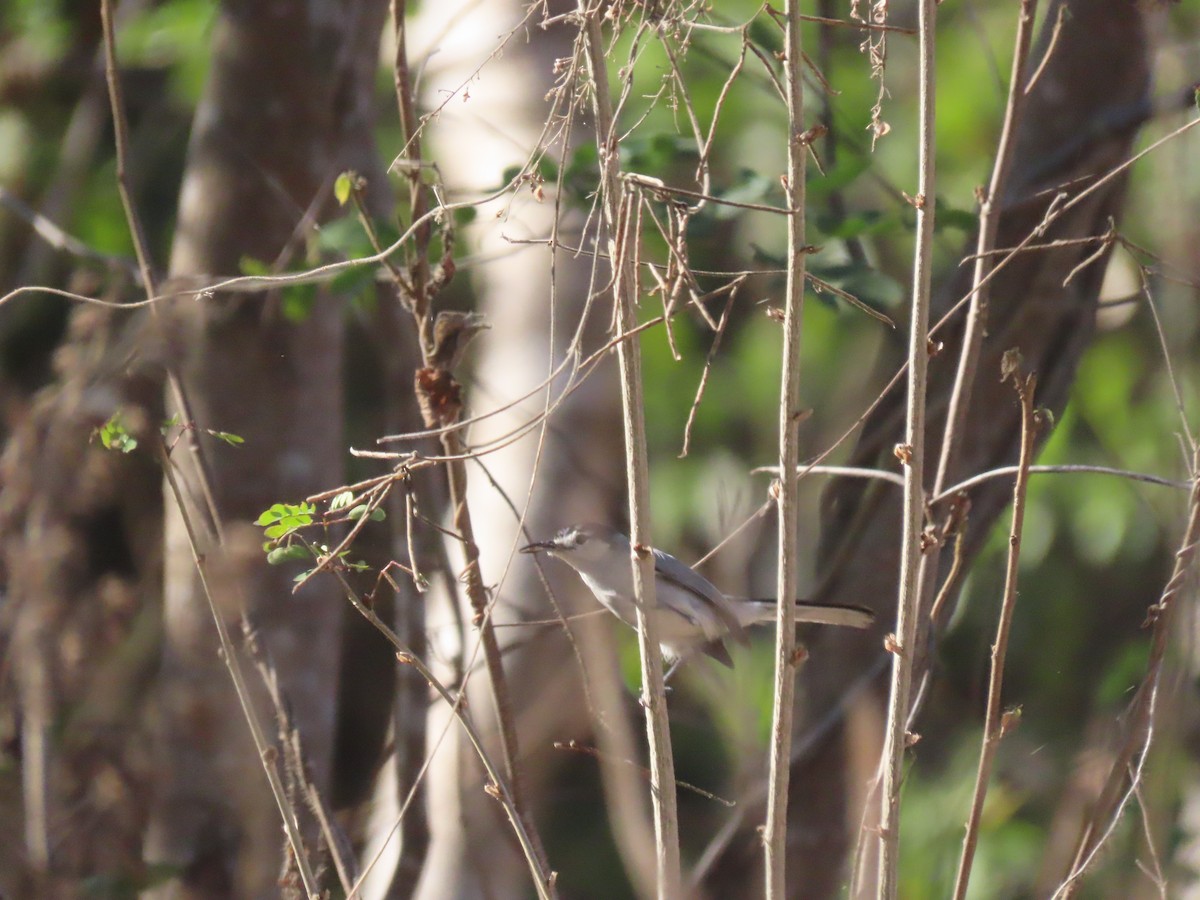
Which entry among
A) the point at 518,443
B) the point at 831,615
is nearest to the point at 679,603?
the point at 831,615

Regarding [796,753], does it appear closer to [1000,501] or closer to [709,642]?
[709,642]

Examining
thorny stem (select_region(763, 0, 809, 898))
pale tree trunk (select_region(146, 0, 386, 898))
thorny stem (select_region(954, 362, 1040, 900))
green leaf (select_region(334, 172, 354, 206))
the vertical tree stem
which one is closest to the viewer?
thorny stem (select_region(763, 0, 809, 898))

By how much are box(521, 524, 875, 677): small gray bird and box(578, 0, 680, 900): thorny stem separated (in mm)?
1252

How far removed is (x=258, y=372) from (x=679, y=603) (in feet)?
4.45

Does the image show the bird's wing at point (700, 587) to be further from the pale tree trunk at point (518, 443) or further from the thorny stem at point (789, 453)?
the thorny stem at point (789, 453)

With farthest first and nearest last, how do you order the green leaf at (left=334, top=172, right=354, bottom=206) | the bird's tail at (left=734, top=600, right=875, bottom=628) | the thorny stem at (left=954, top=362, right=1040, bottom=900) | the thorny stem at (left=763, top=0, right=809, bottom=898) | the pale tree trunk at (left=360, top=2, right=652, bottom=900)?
the pale tree trunk at (left=360, top=2, right=652, bottom=900)
the bird's tail at (left=734, top=600, right=875, bottom=628)
the green leaf at (left=334, top=172, right=354, bottom=206)
the thorny stem at (left=954, top=362, right=1040, bottom=900)
the thorny stem at (left=763, top=0, right=809, bottom=898)

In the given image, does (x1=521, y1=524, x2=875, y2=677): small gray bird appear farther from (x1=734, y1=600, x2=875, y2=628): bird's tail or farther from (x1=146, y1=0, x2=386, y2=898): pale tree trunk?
(x1=146, y1=0, x2=386, y2=898): pale tree trunk

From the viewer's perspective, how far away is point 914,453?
142 centimetres

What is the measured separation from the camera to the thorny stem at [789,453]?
1336 mm

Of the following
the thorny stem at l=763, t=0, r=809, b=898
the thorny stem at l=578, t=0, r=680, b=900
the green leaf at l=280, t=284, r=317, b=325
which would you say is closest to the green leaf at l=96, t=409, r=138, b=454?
the thorny stem at l=578, t=0, r=680, b=900

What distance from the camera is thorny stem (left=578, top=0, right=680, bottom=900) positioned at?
138 centimetres

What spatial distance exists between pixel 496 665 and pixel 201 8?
4166 millimetres

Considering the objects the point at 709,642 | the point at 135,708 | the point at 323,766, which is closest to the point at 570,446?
the point at 709,642

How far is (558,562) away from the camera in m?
3.78
